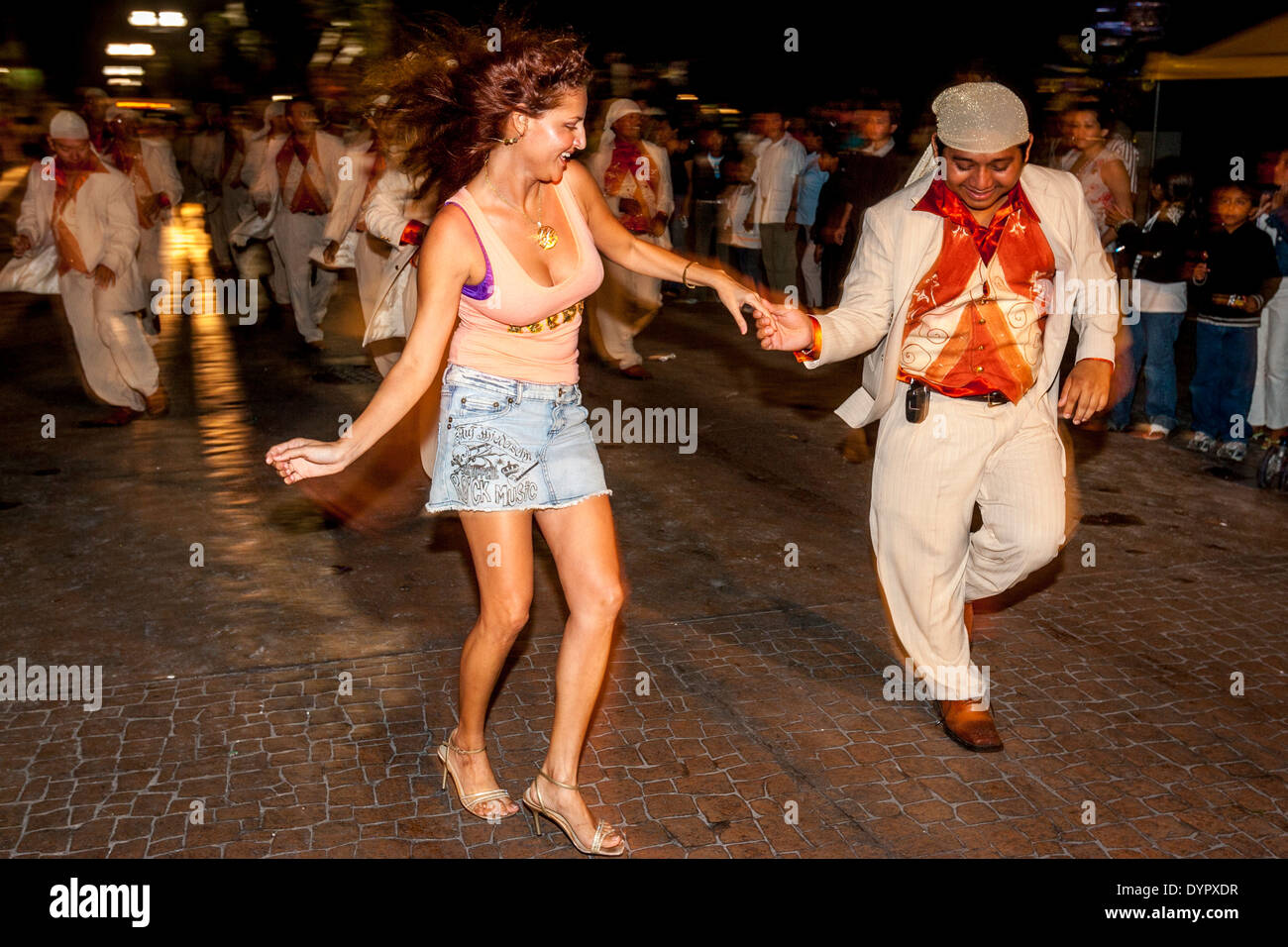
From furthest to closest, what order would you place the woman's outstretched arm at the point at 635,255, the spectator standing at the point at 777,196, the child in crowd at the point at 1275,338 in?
the spectator standing at the point at 777,196
the child in crowd at the point at 1275,338
the woman's outstretched arm at the point at 635,255

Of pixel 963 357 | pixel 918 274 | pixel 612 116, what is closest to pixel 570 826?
pixel 963 357

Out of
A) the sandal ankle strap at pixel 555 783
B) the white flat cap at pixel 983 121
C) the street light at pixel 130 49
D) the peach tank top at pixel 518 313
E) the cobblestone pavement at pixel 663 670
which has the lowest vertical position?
the cobblestone pavement at pixel 663 670

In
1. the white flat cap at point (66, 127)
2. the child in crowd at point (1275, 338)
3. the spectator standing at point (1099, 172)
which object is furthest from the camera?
the spectator standing at point (1099, 172)

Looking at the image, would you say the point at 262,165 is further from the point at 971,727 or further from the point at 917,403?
the point at 971,727

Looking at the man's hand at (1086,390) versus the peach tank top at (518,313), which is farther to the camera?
the man's hand at (1086,390)

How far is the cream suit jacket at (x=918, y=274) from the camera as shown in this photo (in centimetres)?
401

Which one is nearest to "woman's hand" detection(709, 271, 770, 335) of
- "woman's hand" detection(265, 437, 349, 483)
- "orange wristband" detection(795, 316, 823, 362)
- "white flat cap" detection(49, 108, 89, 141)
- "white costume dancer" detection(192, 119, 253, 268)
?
"orange wristband" detection(795, 316, 823, 362)

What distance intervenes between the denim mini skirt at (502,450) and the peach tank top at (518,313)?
0.04 metres

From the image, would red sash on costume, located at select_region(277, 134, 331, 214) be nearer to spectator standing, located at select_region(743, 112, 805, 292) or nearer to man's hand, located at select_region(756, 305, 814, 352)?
spectator standing, located at select_region(743, 112, 805, 292)

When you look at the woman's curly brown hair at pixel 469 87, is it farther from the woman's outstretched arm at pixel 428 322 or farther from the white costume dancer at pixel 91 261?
the white costume dancer at pixel 91 261

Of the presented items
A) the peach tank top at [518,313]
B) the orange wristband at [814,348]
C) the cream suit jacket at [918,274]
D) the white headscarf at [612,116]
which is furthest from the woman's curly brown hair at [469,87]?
the white headscarf at [612,116]

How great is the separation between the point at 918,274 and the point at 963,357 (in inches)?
11.6

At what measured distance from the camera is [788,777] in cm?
400
